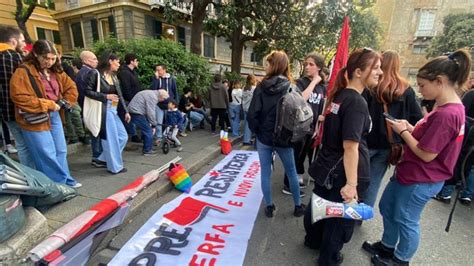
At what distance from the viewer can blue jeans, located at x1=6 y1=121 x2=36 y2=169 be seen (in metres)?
3.15

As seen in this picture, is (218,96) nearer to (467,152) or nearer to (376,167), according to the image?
(376,167)

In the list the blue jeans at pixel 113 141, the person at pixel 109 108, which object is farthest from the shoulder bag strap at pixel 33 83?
the blue jeans at pixel 113 141

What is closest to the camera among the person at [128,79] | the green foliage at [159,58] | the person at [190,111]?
the person at [128,79]

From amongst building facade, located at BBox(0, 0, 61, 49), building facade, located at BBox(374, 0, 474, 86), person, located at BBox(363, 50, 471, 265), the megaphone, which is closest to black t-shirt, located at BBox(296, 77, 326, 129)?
person, located at BBox(363, 50, 471, 265)

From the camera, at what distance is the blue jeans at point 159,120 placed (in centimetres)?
551

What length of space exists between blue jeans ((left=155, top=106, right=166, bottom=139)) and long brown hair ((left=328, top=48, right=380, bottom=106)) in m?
4.16

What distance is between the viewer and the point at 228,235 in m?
2.85

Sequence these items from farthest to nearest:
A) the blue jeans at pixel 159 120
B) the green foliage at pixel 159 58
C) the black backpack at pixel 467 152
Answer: the green foliage at pixel 159 58
the blue jeans at pixel 159 120
the black backpack at pixel 467 152

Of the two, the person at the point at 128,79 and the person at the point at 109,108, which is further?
the person at the point at 128,79

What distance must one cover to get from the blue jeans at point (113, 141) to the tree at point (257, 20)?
622 cm

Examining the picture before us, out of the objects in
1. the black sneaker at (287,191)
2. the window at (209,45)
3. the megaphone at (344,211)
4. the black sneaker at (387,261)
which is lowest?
the black sneaker at (287,191)

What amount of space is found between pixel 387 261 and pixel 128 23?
1879 centimetres

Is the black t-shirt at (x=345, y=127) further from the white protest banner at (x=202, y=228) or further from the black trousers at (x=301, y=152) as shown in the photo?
the black trousers at (x=301, y=152)

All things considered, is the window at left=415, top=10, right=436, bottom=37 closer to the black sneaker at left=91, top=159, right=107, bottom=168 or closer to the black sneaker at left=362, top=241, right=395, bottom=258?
the black sneaker at left=362, top=241, right=395, bottom=258
